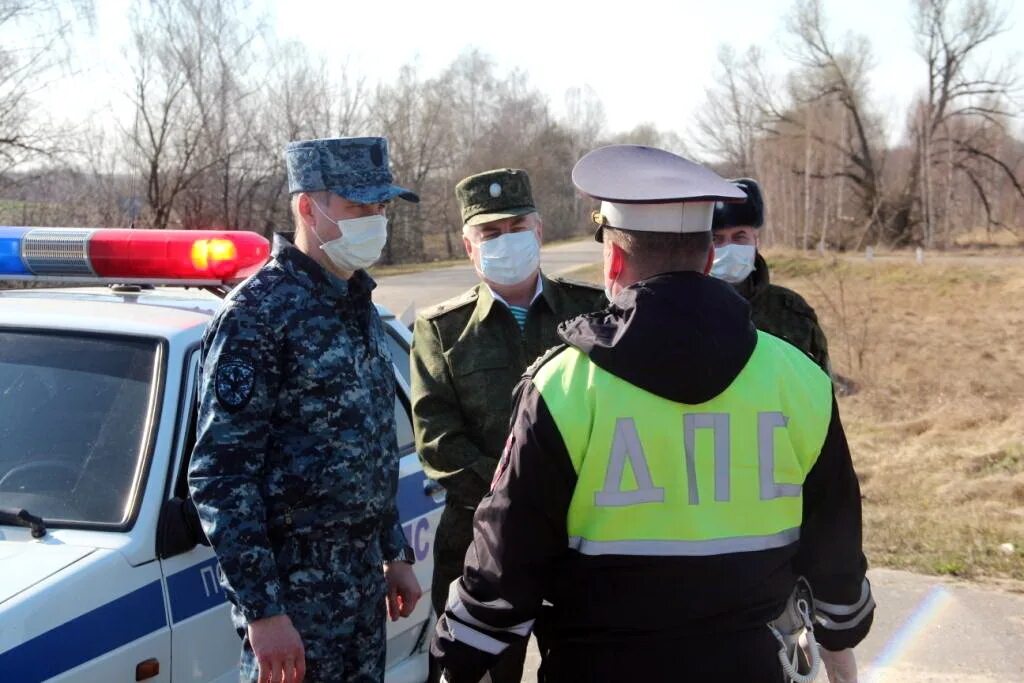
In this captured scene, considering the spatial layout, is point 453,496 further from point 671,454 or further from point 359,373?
point 671,454

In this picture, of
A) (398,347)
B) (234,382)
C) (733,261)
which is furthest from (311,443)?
(733,261)

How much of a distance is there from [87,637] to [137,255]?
142 cm

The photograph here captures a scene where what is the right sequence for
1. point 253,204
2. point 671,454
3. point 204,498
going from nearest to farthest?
point 671,454 → point 204,498 → point 253,204

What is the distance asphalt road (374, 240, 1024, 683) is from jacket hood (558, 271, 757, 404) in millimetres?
2808

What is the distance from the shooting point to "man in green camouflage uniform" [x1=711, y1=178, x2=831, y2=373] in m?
3.77

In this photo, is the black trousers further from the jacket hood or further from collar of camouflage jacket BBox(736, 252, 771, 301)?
collar of camouflage jacket BBox(736, 252, 771, 301)

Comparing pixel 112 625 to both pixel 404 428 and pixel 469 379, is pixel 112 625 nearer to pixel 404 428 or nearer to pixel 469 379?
pixel 469 379

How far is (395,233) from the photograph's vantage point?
4472cm

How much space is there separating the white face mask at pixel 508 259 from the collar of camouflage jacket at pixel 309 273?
0.92m

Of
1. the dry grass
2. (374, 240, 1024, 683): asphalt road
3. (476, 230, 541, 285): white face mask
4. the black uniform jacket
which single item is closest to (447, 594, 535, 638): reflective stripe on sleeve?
the black uniform jacket

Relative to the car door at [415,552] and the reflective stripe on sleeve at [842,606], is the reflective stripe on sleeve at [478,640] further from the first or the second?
the car door at [415,552]

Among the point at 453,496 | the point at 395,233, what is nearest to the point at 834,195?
the point at 395,233

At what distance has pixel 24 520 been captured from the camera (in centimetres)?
263

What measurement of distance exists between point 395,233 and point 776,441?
43.5 meters
